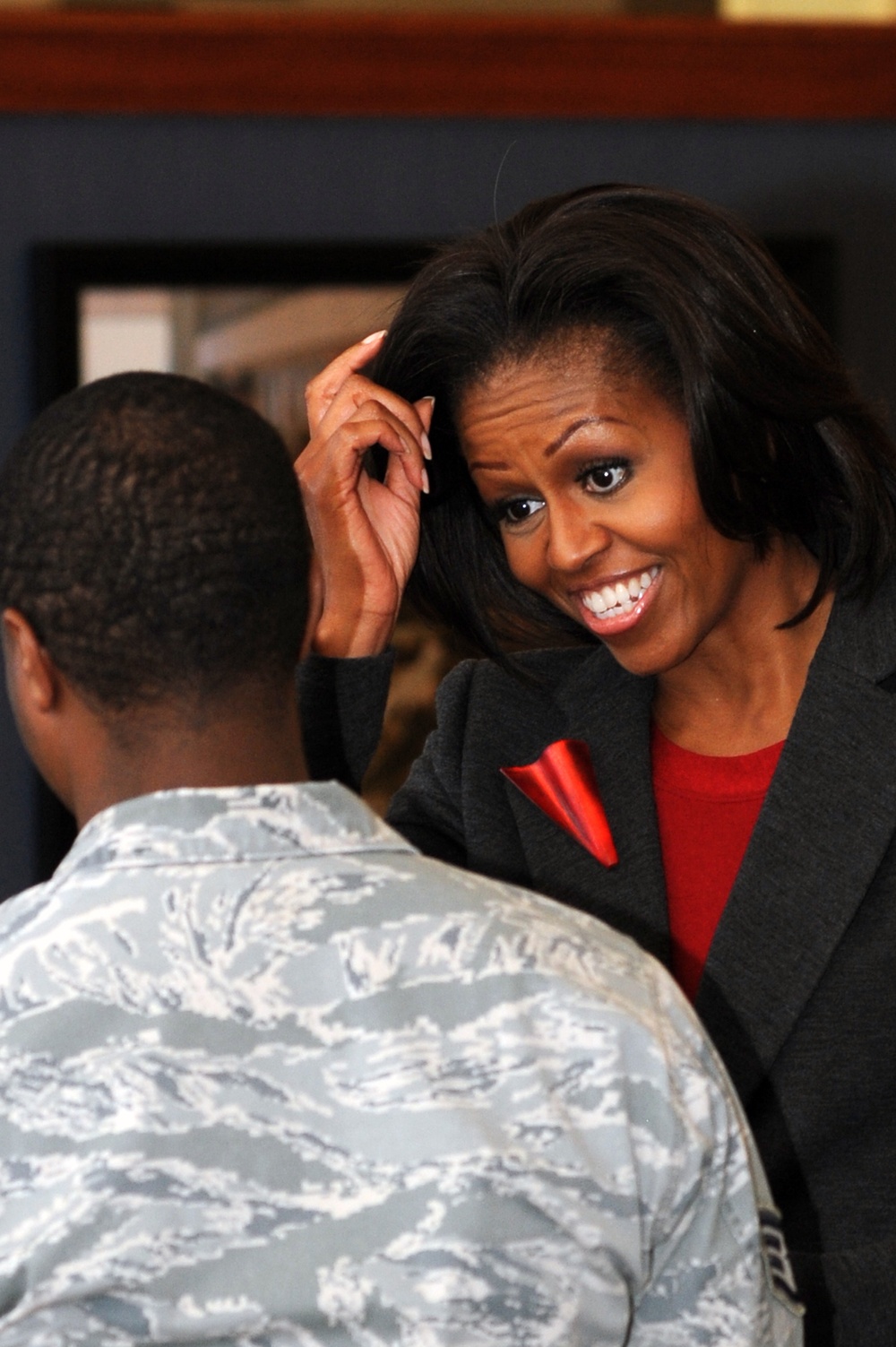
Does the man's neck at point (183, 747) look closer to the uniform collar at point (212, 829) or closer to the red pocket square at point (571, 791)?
the uniform collar at point (212, 829)

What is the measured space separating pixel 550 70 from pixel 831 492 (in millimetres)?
1496

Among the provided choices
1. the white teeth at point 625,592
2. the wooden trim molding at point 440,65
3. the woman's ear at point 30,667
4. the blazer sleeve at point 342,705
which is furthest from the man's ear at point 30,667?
the wooden trim molding at point 440,65

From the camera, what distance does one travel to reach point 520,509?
165 cm

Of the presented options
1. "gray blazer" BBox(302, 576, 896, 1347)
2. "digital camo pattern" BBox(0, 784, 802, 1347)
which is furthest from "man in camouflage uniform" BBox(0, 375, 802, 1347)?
"gray blazer" BBox(302, 576, 896, 1347)

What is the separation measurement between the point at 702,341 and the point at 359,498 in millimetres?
386

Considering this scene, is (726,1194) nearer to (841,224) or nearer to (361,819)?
(361,819)

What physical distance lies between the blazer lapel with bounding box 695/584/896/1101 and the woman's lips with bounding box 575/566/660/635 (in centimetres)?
15

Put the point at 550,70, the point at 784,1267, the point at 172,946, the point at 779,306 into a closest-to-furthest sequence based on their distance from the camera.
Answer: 1. the point at 172,946
2. the point at 784,1267
3. the point at 779,306
4. the point at 550,70


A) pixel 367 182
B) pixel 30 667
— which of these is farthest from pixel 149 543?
pixel 367 182

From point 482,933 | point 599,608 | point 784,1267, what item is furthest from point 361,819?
point 599,608

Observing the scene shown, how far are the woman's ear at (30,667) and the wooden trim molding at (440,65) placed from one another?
82.7 inches

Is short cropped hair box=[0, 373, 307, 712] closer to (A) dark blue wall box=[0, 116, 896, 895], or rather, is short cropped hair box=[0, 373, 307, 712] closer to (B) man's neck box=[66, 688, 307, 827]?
(B) man's neck box=[66, 688, 307, 827]

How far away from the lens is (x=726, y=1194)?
97cm

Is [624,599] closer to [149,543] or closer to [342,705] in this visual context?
[342,705]
